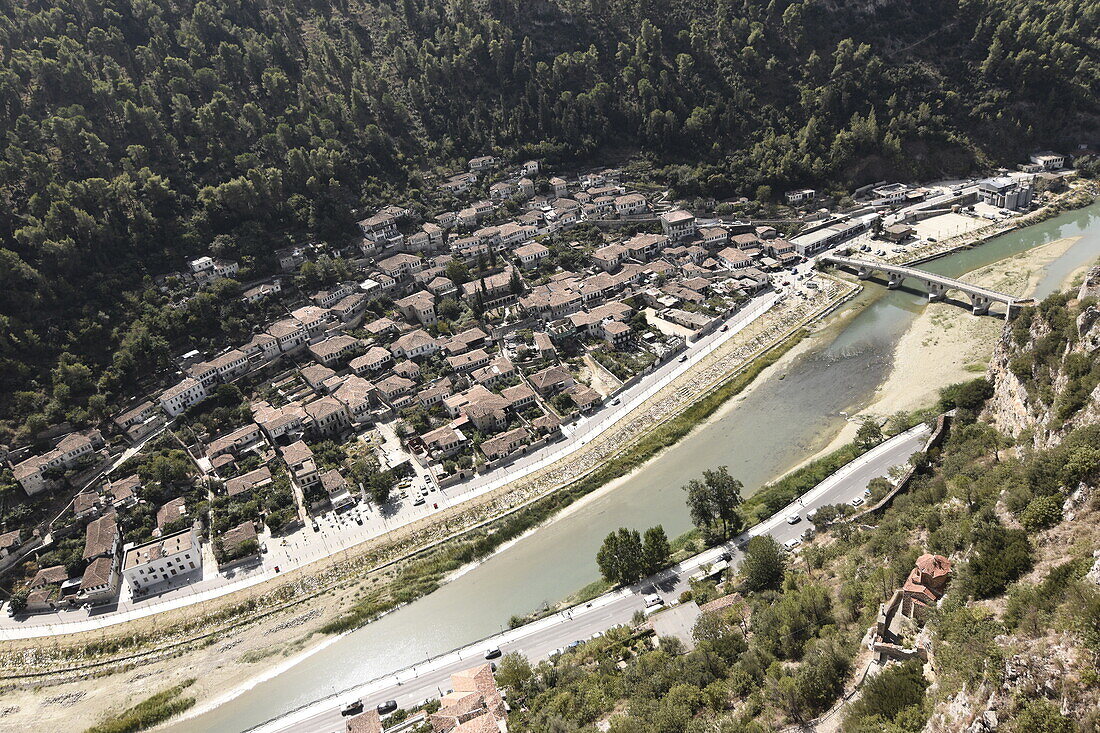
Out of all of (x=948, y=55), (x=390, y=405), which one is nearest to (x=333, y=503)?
(x=390, y=405)

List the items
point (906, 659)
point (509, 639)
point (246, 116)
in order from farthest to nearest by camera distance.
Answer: point (246, 116), point (509, 639), point (906, 659)

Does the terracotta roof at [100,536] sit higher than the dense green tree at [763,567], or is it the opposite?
the dense green tree at [763,567]

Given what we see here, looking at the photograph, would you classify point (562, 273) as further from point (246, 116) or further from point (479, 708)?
point (479, 708)

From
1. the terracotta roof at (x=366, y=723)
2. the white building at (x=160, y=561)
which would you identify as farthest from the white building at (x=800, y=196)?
the white building at (x=160, y=561)

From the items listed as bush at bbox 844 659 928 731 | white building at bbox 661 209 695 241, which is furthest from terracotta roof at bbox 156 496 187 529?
white building at bbox 661 209 695 241

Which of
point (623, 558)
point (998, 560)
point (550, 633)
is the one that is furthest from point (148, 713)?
point (998, 560)

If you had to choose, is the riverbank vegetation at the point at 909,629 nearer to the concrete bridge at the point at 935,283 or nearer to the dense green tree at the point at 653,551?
the dense green tree at the point at 653,551
